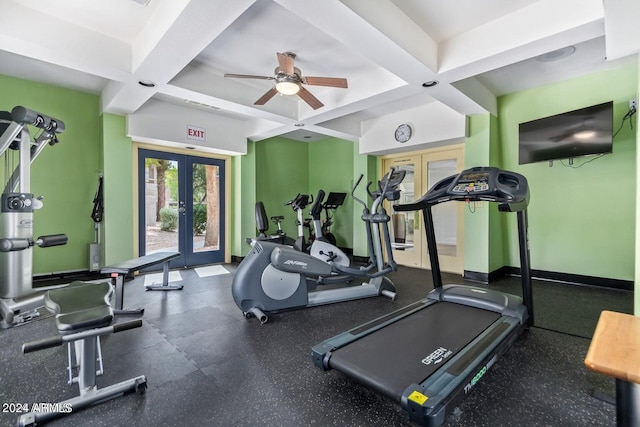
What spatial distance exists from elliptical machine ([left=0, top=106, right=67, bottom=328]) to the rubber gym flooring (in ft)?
0.67

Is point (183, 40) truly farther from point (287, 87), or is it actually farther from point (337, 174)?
point (337, 174)

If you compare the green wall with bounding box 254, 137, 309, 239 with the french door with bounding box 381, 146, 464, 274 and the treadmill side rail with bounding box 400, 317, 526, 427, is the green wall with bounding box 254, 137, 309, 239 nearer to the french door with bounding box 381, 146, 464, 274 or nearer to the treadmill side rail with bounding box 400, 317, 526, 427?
the french door with bounding box 381, 146, 464, 274

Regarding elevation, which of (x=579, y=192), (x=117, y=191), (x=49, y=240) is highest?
(x=117, y=191)

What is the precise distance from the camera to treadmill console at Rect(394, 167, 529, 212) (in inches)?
91.9

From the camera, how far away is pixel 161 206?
17.1 feet

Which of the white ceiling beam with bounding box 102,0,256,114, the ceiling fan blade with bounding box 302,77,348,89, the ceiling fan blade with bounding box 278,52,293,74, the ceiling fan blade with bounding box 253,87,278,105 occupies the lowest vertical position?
the ceiling fan blade with bounding box 302,77,348,89

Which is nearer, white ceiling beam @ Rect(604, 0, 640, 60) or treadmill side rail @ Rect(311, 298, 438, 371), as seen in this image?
treadmill side rail @ Rect(311, 298, 438, 371)

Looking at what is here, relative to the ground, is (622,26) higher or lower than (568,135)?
higher

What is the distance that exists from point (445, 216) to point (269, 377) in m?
4.44

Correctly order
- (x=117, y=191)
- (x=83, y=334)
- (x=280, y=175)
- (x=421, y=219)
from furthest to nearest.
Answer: (x=280, y=175)
(x=421, y=219)
(x=117, y=191)
(x=83, y=334)

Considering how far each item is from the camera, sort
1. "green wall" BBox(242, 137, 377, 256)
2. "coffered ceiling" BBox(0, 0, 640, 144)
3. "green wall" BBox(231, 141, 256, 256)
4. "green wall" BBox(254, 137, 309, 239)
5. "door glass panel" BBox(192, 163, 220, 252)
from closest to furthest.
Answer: "coffered ceiling" BBox(0, 0, 640, 144)
"door glass panel" BBox(192, 163, 220, 252)
"green wall" BBox(231, 141, 256, 256)
"green wall" BBox(242, 137, 377, 256)
"green wall" BBox(254, 137, 309, 239)

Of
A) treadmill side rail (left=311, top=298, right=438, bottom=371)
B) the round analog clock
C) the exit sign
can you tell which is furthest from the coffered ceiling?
treadmill side rail (left=311, top=298, right=438, bottom=371)

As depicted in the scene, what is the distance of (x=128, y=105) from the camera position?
4.11 meters

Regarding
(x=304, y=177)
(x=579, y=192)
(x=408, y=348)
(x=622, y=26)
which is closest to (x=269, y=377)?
(x=408, y=348)
